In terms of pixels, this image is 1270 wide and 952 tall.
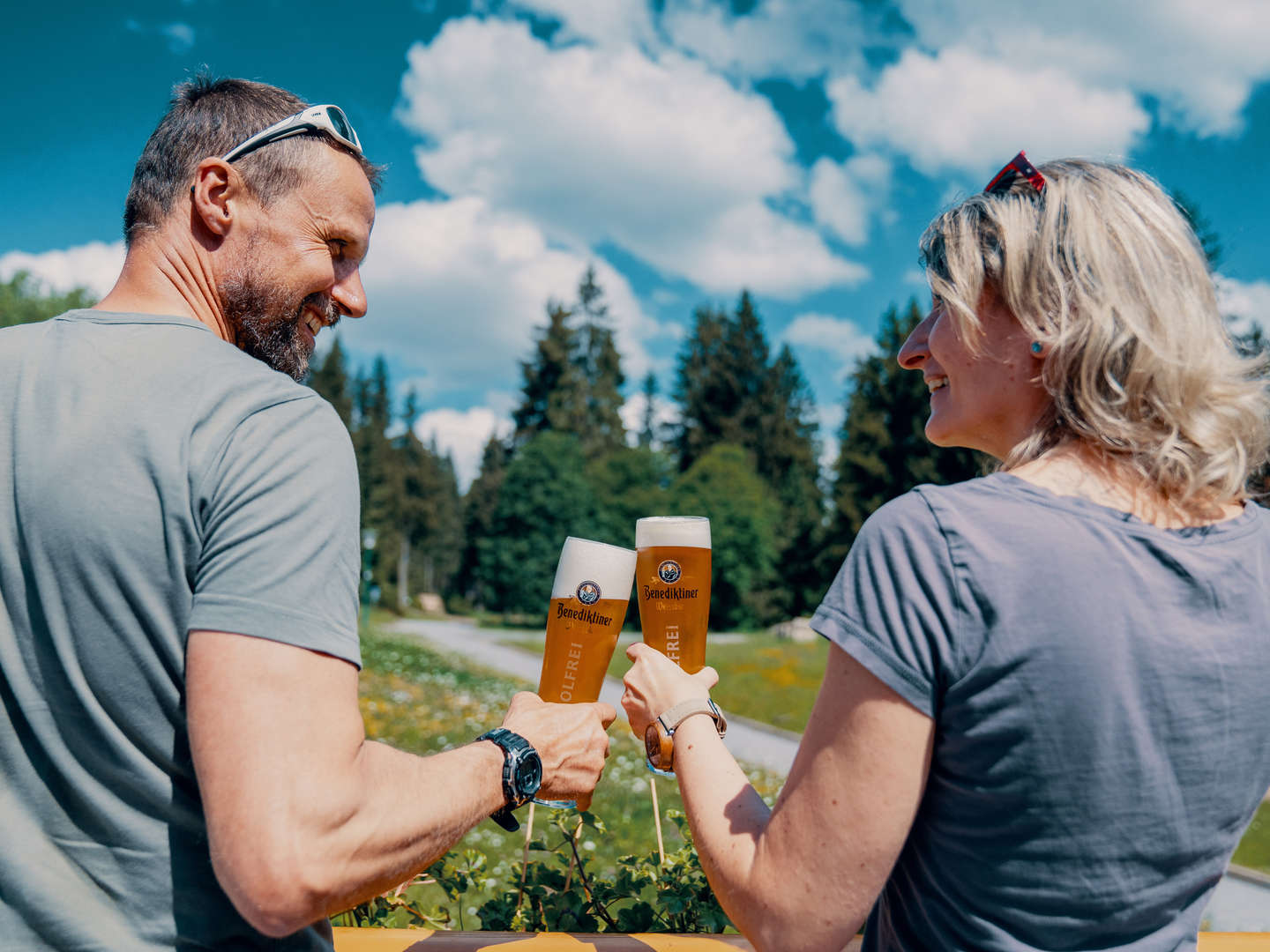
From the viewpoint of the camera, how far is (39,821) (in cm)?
129

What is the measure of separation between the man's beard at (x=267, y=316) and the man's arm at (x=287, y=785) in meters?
0.70

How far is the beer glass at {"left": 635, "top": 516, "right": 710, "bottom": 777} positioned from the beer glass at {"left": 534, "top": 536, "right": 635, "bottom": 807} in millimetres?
57

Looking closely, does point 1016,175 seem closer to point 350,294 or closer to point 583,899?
point 350,294

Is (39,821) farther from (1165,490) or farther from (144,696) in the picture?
(1165,490)

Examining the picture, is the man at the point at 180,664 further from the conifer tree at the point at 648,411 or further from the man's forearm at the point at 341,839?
the conifer tree at the point at 648,411

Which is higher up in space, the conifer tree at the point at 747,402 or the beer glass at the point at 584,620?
the conifer tree at the point at 747,402

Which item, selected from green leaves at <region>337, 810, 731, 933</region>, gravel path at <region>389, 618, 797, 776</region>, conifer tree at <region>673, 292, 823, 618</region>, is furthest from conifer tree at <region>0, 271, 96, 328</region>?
green leaves at <region>337, 810, 731, 933</region>

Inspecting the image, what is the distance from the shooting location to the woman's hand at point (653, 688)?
1.67 metres

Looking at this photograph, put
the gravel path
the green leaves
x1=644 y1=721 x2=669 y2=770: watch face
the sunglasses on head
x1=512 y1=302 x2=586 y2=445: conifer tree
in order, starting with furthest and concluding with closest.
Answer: x1=512 y1=302 x2=586 y2=445: conifer tree, the gravel path, the green leaves, x1=644 y1=721 x2=669 y2=770: watch face, the sunglasses on head

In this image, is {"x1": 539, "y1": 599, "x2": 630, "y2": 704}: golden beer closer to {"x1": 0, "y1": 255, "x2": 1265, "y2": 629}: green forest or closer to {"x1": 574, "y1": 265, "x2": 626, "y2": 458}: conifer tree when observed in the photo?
{"x1": 0, "y1": 255, "x2": 1265, "y2": 629}: green forest

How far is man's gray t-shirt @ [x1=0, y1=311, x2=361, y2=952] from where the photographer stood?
1236 millimetres

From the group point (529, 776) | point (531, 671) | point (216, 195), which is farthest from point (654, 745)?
point (531, 671)

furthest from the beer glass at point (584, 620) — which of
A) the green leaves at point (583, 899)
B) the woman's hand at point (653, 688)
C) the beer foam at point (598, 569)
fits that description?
the green leaves at point (583, 899)

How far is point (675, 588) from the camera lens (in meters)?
2.02
